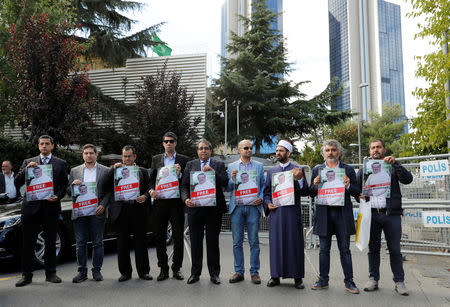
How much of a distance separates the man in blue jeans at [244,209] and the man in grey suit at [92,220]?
197cm

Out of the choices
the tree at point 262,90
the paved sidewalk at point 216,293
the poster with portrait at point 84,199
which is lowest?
the paved sidewalk at point 216,293

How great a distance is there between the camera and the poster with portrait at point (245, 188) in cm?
595

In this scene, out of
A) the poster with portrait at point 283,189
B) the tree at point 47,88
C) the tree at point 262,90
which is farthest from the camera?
the tree at point 262,90

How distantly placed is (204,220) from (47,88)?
7774 millimetres

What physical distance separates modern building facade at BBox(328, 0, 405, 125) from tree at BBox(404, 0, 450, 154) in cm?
12376

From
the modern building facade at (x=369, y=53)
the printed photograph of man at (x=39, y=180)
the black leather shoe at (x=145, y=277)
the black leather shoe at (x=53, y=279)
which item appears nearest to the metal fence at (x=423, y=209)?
the black leather shoe at (x=145, y=277)

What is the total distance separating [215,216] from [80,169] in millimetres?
2269

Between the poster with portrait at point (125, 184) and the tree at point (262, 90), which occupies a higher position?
the tree at point (262, 90)

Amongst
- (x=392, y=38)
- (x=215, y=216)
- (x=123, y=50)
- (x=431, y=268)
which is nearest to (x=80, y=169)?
(x=215, y=216)

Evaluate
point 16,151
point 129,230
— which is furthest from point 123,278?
point 16,151

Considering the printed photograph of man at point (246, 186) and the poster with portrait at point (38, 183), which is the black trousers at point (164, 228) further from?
the poster with portrait at point (38, 183)

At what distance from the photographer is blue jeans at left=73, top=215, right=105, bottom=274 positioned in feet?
19.7

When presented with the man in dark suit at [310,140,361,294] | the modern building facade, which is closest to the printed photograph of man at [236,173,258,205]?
the man in dark suit at [310,140,361,294]

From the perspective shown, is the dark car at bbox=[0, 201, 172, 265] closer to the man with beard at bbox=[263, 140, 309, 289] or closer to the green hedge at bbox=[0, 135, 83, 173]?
the man with beard at bbox=[263, 140, 309, 289]
